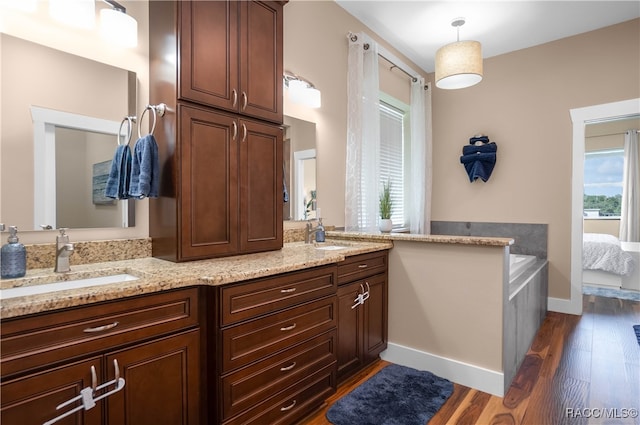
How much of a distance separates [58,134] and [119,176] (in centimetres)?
29

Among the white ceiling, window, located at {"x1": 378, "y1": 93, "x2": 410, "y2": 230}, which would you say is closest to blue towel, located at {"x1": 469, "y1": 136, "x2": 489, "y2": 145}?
window, located at {"x1": 378, "y1": 93, "x2": 410, "y2": 230}

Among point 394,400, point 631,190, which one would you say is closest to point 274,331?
point 394,400

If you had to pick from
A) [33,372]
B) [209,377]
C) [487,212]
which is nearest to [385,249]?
[209,377]

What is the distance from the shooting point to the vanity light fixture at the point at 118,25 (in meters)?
1.59

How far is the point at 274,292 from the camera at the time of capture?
1561 millimetres

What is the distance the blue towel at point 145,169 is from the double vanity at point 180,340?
348 mm

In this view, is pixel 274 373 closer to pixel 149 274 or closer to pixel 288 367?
pixel 288 367

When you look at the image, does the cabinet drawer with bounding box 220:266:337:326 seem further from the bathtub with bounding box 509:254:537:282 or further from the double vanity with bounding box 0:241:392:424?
the bathtub with bounding box 509:254:537:282

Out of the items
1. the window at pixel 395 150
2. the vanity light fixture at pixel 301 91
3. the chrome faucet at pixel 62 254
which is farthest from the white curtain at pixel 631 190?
the chrome faucet at pixel 62 254

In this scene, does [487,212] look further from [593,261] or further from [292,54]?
[292,54]

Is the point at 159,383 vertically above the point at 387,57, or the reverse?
the point at 387,57

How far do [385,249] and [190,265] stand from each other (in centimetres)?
141

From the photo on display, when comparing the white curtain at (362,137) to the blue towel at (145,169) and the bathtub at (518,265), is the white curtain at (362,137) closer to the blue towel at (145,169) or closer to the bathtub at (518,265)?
the bathtub at (518,265)

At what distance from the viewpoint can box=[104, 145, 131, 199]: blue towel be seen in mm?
1619
